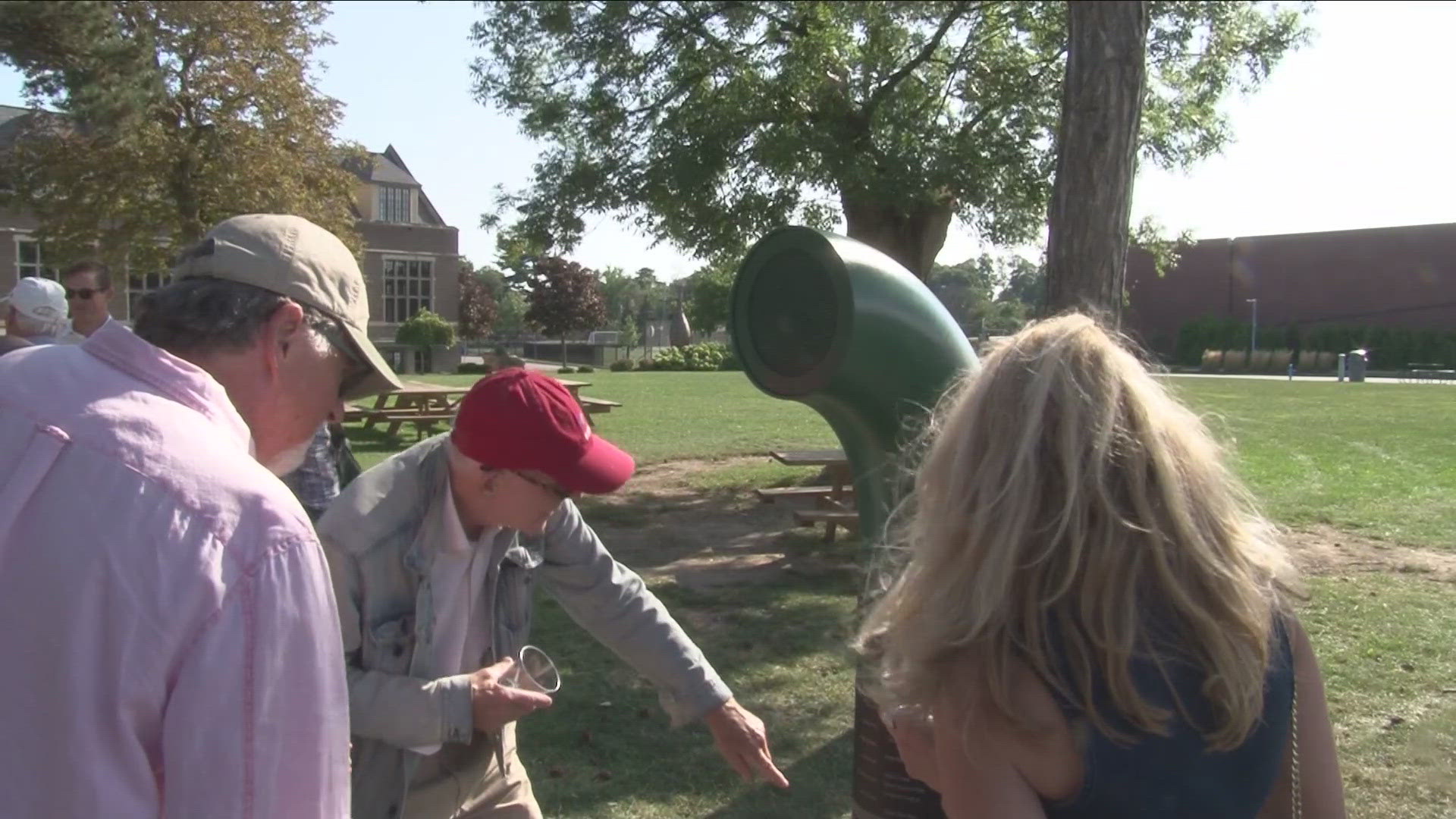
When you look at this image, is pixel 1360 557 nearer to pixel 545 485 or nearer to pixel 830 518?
pixel 830 518

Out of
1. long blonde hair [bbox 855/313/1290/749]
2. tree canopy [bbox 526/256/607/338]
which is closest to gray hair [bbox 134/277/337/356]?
long blonde hair [bbox 855/313/1290/749]

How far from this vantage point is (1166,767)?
5.39 ft

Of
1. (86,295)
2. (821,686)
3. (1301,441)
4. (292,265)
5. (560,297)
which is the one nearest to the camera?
(292,265)

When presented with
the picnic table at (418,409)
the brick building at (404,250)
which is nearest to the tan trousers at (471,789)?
the picnic table at (418,409)

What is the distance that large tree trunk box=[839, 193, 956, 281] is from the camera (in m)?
11.4

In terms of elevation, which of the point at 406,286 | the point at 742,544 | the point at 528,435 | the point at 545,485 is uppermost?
the point at 406,286

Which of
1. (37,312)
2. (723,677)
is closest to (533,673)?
(723,677)

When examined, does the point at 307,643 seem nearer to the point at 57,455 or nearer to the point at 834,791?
the point at 57,455

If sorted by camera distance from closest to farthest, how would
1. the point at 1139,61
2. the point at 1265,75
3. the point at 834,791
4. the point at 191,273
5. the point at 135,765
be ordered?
1. the point at 135,765
2. the point at 191,273
3. the point at 834,791
4. the point at 1139,61
5. the point at 1265,75

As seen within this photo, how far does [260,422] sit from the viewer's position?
168cm

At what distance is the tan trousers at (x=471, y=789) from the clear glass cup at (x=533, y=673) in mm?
205

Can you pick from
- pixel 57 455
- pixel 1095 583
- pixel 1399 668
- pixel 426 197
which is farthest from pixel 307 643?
pixel 426 197

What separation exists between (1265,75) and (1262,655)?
12245 mm

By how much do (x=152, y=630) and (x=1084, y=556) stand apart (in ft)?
3.71
